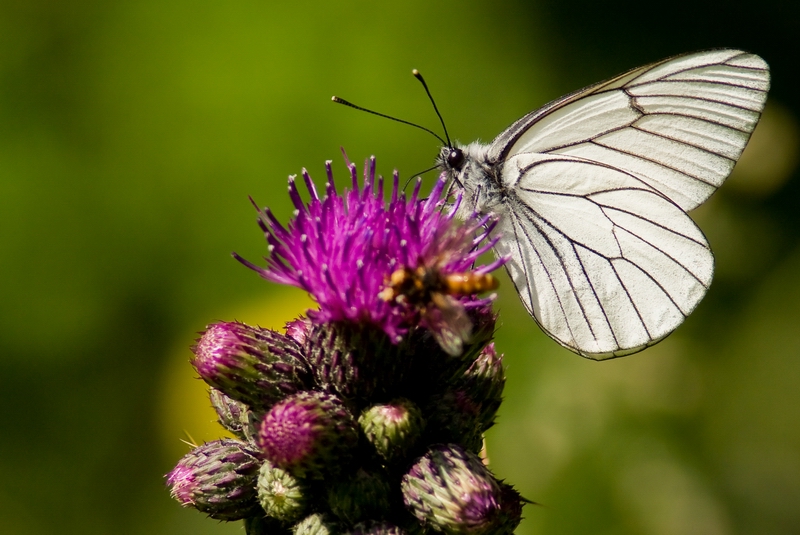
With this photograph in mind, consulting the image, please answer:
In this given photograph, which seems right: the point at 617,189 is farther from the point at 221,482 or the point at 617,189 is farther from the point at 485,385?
the point at 221,482

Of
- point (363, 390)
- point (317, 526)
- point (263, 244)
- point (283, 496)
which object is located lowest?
point (317, 526)

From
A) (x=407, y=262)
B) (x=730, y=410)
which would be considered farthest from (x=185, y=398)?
(x=730, y=410)

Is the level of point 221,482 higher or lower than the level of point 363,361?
lower

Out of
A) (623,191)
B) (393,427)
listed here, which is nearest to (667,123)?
(623,191)

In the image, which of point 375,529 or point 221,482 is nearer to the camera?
point 375,529

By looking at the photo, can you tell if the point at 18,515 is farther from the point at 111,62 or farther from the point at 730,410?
the point at 730,410

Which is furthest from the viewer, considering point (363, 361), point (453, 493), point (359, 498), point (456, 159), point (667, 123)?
point (456, 159)

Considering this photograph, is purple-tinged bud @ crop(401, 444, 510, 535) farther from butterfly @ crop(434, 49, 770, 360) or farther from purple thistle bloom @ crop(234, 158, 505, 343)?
butterfly @ crop(434, 49, 770, 360)
